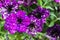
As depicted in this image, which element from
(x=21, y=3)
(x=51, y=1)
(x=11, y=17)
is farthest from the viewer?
(x=51, y=1)

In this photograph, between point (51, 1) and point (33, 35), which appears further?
point (51, 1)

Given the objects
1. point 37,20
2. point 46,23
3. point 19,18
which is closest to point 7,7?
point 19,18

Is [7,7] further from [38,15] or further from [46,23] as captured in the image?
[46,23]

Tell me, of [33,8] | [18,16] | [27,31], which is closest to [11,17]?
[18,16]

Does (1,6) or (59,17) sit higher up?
(1,6)

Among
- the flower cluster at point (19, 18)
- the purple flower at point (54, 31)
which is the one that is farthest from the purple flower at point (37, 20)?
the purple flower at point (54, 31)

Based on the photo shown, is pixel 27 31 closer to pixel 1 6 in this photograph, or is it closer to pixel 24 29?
pixel 24 29

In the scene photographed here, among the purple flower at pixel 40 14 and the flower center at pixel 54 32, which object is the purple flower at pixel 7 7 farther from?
the flower center at pixel 54 32

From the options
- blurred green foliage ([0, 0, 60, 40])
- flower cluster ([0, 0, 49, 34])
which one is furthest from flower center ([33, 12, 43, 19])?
blurred green foliage ([0, 0, 60, 40])

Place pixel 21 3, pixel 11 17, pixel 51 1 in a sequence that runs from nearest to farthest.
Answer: pixel 11 17 < pixel 21 3 < pixel 51 1
